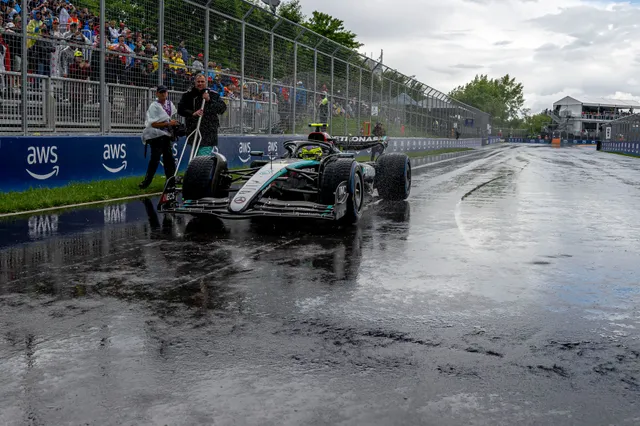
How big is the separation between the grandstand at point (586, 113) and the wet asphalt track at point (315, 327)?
128750 mm

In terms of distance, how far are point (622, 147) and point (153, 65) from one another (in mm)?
47598

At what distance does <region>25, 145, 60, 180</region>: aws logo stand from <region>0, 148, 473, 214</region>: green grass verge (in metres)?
0.27

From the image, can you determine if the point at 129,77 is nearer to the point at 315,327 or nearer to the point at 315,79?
the point at 315,79

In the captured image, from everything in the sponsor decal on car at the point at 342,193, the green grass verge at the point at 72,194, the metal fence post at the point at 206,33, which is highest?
the metal fence post at the point at 206,33

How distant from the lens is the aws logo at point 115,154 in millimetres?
12977

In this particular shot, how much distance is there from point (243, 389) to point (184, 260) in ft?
11.2

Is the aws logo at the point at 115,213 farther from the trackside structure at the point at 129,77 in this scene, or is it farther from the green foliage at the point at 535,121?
the green foliage at the point at 535,121

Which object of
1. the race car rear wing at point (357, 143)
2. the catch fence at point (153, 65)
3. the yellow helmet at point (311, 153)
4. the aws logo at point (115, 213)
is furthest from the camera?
the race car rear wing at point (357, 143)

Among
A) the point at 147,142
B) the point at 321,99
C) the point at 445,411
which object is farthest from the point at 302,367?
the point at 321,99

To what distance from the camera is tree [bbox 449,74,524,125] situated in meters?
146

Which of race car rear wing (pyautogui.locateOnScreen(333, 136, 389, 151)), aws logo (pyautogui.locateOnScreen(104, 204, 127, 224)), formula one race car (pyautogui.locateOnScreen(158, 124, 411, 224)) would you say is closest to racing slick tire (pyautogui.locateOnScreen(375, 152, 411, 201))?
race car rear wing (pyautogui.locateOnScreen(333, 136, 389, 151))

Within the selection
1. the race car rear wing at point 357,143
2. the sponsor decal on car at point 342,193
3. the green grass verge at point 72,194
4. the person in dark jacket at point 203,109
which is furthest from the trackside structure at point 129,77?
the race car rear wing at point 357,143

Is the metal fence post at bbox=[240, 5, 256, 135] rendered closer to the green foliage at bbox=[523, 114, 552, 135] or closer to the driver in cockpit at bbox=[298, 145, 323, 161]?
the driver in cockpit at bbox=[298, 145, 323, 161]

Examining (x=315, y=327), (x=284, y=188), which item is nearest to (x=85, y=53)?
(x=284, y=188)
